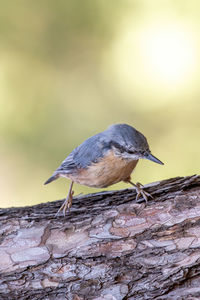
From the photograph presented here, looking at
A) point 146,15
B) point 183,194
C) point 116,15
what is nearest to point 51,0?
point 116,15

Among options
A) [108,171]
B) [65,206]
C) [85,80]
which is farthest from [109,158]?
[85,80]

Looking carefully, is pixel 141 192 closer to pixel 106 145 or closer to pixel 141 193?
pixel 141 193

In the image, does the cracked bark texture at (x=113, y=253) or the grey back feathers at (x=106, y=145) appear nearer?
the cracked bark texture at (x=113, y=253)

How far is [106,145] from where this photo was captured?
2.21 meters

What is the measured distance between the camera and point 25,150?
4.21 metres

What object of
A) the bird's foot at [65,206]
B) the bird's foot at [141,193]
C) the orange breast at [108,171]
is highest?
the orange breast at [108,171]

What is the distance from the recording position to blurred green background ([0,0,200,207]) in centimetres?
414

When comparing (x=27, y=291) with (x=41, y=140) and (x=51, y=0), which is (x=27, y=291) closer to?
(x=41, y=140)

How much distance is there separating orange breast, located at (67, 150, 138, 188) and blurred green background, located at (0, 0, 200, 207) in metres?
1.78

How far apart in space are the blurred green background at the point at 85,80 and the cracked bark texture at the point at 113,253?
1935 millimetres

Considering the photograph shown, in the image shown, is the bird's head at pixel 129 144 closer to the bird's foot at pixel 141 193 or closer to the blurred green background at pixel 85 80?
the bird's foot at pixel 141 193

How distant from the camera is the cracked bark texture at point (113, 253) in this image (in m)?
1.86

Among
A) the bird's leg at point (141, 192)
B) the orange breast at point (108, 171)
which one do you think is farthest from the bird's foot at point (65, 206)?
the bird's leg at point (141, 192)

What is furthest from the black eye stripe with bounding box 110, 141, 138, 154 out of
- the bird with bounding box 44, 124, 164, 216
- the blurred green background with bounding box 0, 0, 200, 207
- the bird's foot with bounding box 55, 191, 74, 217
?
the blurred green background with bounding box 0, 0, 200, 207
